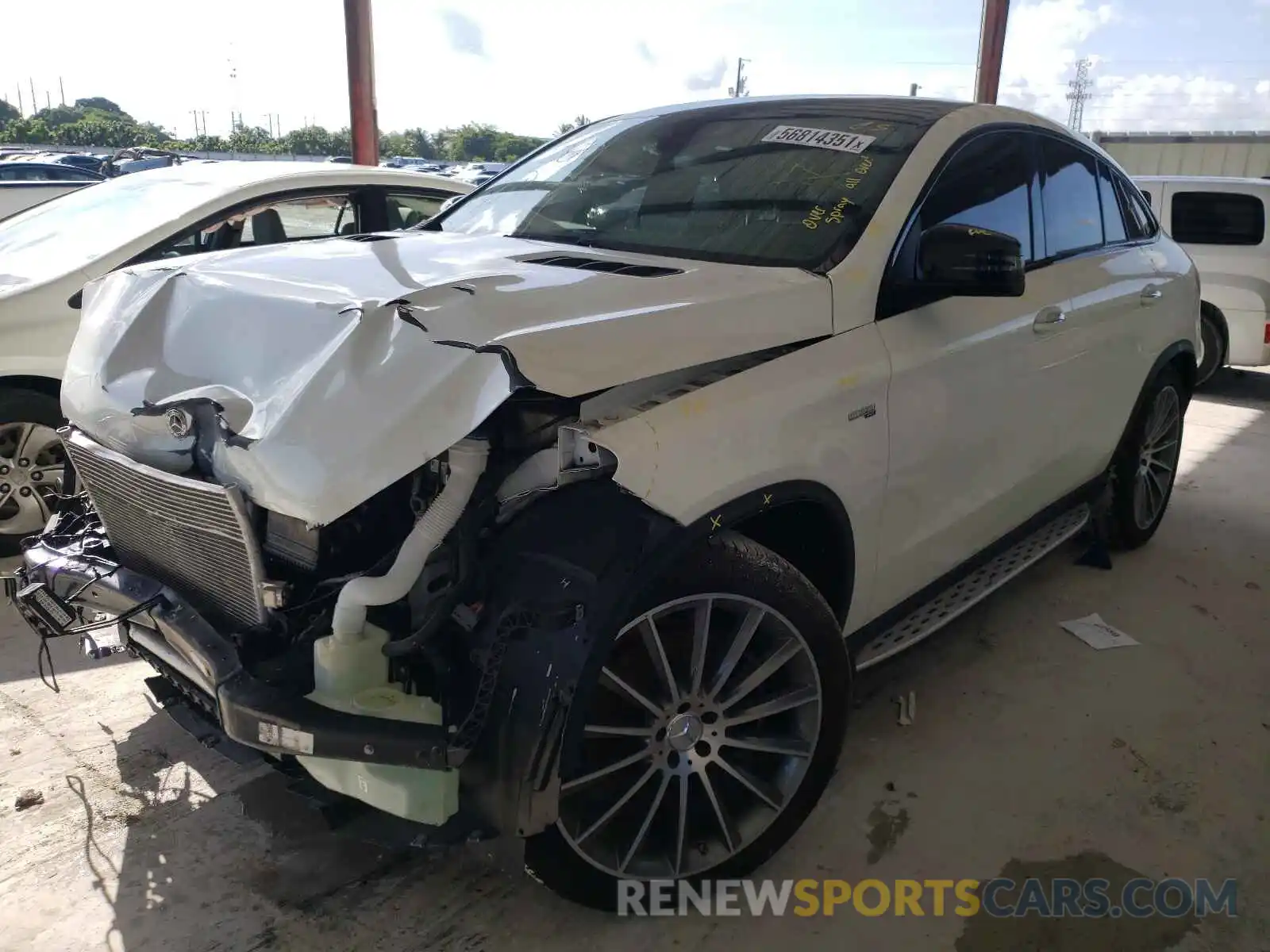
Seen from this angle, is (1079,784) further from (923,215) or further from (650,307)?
(650,307)

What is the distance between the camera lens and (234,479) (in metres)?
1.95

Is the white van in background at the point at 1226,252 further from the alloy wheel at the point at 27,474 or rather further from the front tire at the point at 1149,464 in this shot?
the alloy wheel at the point at 27,474

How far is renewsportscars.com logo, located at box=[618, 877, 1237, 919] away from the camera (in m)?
2.30

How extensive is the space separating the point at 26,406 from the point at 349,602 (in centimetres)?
293

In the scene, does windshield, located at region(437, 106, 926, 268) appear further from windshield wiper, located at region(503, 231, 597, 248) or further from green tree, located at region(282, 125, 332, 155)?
green tree, located at region(282, 125, 332, 155)

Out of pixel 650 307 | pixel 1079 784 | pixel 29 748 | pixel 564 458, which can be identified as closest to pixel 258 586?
pixel 564 458

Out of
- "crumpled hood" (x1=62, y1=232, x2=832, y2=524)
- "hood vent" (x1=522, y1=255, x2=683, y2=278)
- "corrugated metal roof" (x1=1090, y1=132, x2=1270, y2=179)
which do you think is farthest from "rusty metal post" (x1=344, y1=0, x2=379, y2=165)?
"corrugated metal roof" (x1=1090, y1=132, x2=1270, y2=179)

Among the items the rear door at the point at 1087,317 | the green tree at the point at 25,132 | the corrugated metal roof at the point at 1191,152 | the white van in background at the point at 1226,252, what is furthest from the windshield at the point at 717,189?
the green tree at the point at 25,132

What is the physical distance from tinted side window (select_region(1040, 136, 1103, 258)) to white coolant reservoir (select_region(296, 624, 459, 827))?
266cm

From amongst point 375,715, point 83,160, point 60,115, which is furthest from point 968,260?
point 60,115

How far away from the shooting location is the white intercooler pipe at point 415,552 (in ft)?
6.16

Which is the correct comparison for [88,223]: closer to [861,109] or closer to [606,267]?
[606,267]

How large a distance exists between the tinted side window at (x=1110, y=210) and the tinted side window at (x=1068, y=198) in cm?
5

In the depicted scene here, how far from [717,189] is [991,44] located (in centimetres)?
1374
